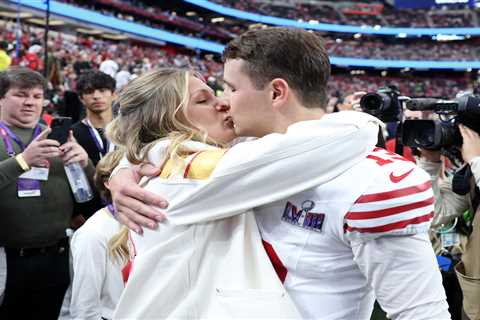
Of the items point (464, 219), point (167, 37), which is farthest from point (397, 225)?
point (167, 37)

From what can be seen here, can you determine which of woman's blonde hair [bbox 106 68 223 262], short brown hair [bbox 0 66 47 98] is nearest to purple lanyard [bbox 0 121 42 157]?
short brown hair [bbox 0 66 47 98]

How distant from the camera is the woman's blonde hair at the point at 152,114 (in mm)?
1414

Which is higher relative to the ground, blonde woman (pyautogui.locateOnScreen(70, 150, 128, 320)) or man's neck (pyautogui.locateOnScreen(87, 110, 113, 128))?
man's neck (pyautogui.locateOnScreen(87, 110, 113, 128))

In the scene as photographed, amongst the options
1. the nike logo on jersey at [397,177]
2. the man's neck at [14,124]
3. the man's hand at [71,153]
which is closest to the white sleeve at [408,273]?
the nike logo on jersey at [397,177]

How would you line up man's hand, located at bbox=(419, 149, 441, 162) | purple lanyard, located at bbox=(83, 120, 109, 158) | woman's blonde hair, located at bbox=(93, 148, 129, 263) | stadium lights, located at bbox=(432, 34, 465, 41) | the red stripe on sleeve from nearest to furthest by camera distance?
the red stripe on sleeve < woman's blonde hair, located at bbox=(93, 148, 129, 263) < man's hand, located at bbox=(419, 149, 441, 162) < purple lanyard, located at bbox=(83, 120, 109, 158) < stadium lights, located at bbox=(432, 34, 465, 41)

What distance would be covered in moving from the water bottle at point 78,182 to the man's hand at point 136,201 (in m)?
1.38

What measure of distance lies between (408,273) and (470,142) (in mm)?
1291

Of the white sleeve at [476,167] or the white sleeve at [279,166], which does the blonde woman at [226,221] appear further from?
the white sleeve at [476,167]

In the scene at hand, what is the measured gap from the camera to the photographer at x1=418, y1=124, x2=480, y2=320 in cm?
201

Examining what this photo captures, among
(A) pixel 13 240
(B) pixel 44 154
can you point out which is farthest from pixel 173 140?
(A) pixel 13 240

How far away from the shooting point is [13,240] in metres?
2.74

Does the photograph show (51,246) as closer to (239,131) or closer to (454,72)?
(239,131)

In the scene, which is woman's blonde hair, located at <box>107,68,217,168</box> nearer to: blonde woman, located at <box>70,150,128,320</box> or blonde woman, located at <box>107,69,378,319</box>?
blonde woman, located at <box>107,69,378,319</box>

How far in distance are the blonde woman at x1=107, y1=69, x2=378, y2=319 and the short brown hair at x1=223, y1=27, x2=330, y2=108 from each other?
5.2 inches
